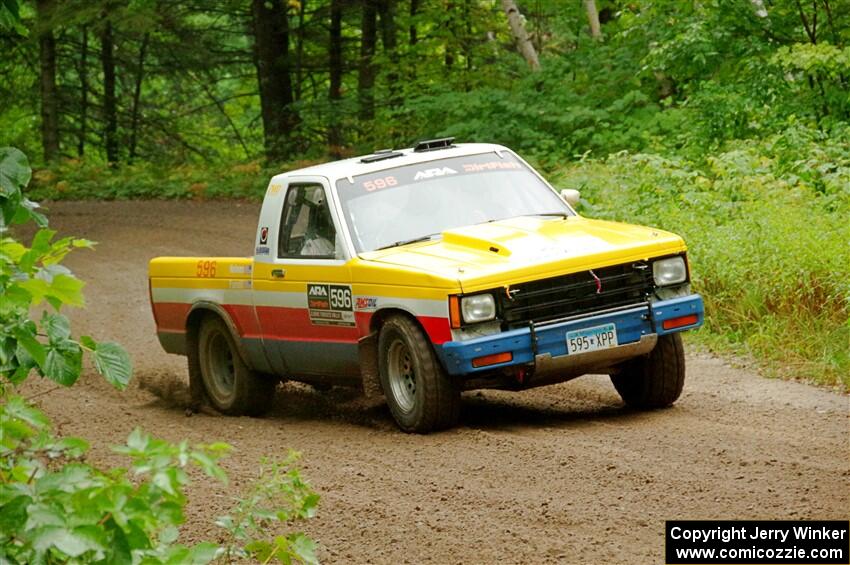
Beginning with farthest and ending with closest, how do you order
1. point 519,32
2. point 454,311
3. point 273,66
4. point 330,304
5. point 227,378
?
point 273,66, point 519,32, point 227,378, point 330,304, point 454,311

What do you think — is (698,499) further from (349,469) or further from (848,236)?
(848,236)

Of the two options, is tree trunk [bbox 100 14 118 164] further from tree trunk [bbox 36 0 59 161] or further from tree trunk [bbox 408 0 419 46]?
tree trunk [bbox 408 0 419 46]

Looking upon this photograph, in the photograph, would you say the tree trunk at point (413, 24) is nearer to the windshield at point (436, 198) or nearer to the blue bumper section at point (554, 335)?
the windshield at point (436, 198)

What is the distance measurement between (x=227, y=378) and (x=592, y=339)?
376 cm

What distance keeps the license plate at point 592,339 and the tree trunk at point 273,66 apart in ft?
75.9

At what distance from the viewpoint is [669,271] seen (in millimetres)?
8930

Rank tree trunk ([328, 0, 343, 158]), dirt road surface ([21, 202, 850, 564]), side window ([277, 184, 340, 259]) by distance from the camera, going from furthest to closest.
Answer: tree trunk ([328, 0, 343, 158])
side window ([277, 184, 340, 259])
dirt road surface ([21, 202, 850, 564])

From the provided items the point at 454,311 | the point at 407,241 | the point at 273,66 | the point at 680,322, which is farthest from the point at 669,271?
the point at 273,66

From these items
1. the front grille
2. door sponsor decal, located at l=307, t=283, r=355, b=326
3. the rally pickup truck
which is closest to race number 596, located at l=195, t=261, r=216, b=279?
the rally pickup truck

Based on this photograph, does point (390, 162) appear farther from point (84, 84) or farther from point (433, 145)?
point (84, 84)

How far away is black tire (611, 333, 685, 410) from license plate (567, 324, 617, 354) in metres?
0.59

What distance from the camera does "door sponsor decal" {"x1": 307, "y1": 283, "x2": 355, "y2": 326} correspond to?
930 centimetres

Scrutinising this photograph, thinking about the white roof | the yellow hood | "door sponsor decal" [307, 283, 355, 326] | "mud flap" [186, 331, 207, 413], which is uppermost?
the white roof

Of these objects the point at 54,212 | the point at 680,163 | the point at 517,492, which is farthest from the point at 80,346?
the point at 54,212
